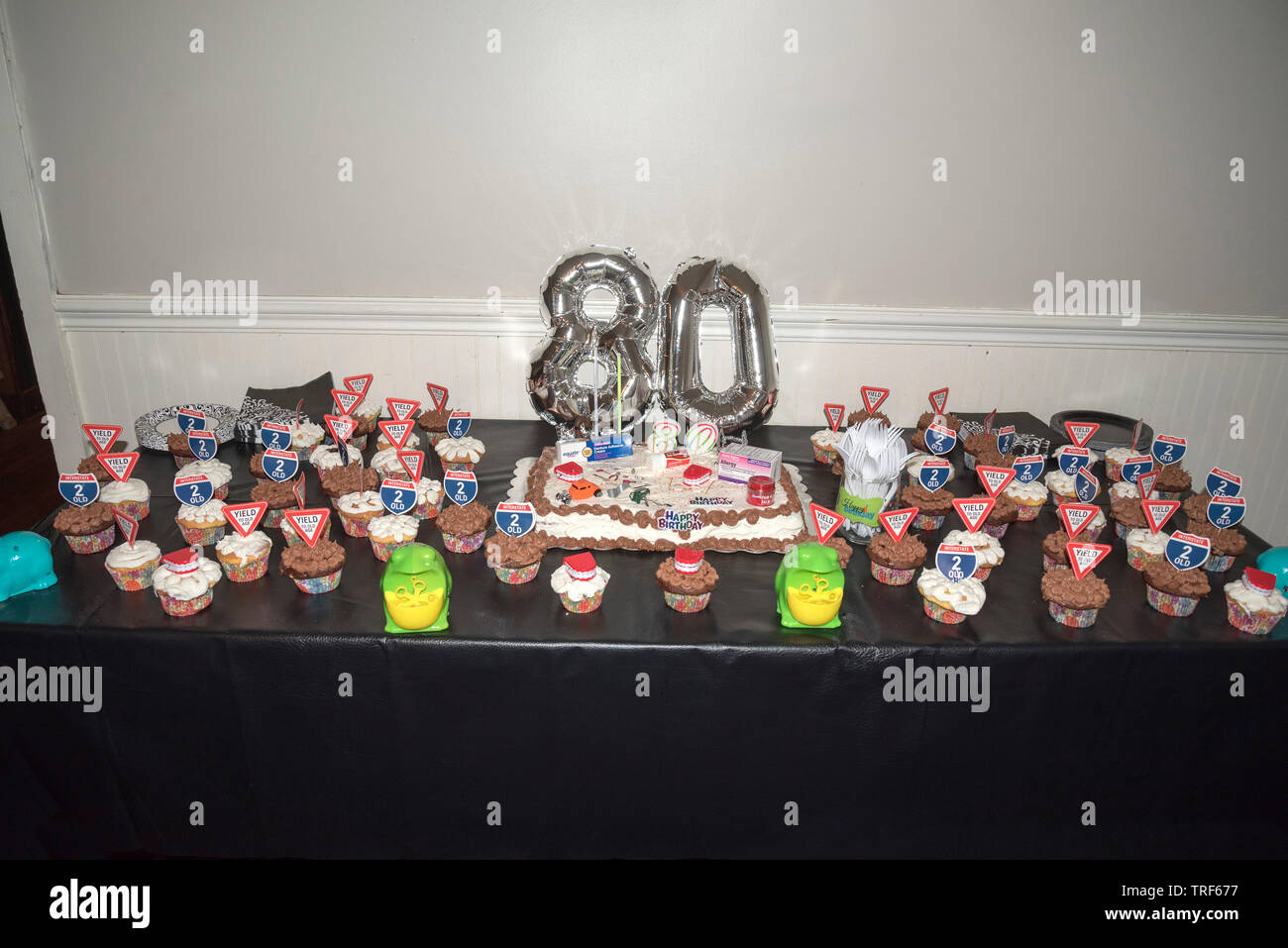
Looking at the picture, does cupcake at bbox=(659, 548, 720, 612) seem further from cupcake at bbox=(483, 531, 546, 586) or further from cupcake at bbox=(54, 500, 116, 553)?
cupcake at bbox=(54, 500, 116, 553)

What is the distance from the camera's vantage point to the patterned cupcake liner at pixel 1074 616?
188 cm

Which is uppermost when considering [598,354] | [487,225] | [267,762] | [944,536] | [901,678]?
[487,225]

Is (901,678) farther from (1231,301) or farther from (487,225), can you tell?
(1231,301)

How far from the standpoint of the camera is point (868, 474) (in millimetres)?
2191

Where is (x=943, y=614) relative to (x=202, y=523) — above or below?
below

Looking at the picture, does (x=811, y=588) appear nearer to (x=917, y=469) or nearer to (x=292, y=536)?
(x=917, y=469)

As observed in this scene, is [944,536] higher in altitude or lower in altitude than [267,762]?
higher

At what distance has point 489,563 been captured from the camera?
81.6 inches

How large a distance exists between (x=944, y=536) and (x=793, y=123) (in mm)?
1783

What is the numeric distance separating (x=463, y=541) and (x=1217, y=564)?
1958 millimetres

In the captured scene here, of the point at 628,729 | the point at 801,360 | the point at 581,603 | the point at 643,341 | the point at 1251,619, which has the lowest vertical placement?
the point at 628,729

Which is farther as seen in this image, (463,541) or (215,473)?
(215,473)

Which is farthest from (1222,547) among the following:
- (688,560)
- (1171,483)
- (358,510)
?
(358,510)
